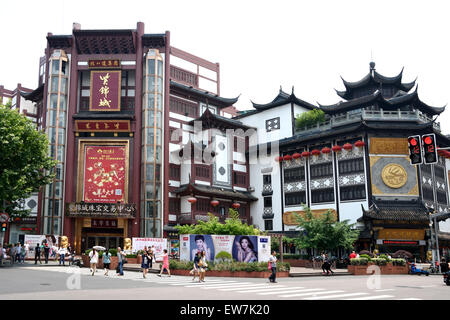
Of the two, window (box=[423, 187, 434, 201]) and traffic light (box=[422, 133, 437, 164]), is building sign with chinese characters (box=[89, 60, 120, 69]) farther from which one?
traffic light (box=[422, 133, 437, 164])

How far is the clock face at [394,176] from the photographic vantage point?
44.1 metres

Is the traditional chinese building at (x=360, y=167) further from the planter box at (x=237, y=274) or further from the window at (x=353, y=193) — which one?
the planter box at (x=237, y=274)

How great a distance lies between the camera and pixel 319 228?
38781 millimetres

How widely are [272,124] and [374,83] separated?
41.7ft

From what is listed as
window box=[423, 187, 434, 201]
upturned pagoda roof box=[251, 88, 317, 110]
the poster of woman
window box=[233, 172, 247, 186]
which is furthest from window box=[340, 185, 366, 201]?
the poster of woman

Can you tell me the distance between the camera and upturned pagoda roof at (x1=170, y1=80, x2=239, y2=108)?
51856 mm

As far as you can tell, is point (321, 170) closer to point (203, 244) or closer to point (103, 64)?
point (203, 244)

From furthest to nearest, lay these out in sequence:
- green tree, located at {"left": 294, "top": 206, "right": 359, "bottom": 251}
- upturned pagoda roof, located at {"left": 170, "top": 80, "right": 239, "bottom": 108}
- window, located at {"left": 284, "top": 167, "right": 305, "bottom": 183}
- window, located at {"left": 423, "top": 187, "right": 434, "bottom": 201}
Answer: upturned pagoda roof, located at {"left": 170, "top": 80, "right": 239, "bottom": 108}, window, located at {"left": 284, "top": 167, "right": 305, "bottom": 183}, window, located at {"left": 423, "top": 187, "right": 434, "bottom": 201}, green tree, located at {"left": 294, "top": 206, "right": 359, "bottom": 251}

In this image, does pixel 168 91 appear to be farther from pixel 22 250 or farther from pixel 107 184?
pixel 22 250

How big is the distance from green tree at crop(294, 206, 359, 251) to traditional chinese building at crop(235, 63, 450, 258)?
4.71 metres

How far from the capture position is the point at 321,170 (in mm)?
48875

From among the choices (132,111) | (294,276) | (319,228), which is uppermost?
(132,111)
